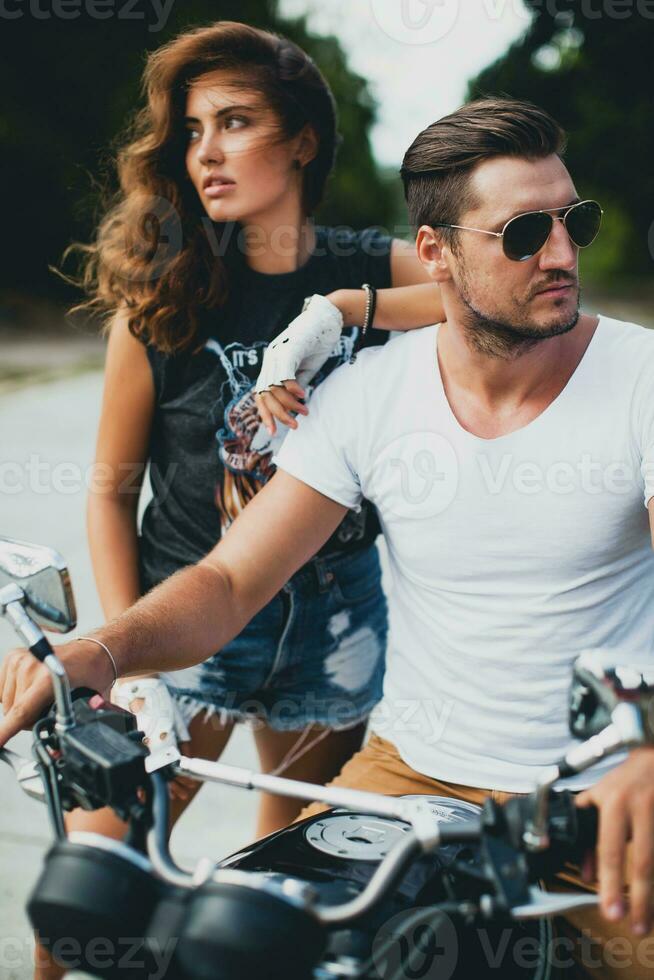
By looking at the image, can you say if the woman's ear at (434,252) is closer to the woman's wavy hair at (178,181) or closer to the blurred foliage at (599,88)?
the woman's wavy hair at (178,181)

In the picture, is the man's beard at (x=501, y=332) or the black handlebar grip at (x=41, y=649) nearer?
the black handlebar grip at (x=41, y=649)

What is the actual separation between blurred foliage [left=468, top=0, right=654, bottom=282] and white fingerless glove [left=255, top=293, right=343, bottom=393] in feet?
43.5

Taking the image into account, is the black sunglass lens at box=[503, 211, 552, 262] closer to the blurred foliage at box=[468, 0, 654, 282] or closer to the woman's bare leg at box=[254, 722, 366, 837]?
the woman's bare leg at box=[254, 722, 366, 837]

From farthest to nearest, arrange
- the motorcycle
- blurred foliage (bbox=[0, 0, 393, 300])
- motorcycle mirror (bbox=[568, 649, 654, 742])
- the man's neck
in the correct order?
1. blurred foliage (bbox=[0, 0, 393, 300])
2. the man's neck
3. motorcycle mirror (bbox=[568, 649, 654, 742])
4. the motorcycle

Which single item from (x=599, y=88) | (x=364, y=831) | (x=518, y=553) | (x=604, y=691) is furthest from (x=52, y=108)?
(x=604, y=691)

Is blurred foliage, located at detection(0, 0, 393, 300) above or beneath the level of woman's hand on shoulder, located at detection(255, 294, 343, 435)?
above

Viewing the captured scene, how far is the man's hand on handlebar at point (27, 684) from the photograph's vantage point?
1440 mm

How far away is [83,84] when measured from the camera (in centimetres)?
1589

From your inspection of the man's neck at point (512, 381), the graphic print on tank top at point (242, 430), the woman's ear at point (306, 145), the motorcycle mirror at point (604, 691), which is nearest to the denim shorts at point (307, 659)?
the graphic print on tank top at point (242, 430)

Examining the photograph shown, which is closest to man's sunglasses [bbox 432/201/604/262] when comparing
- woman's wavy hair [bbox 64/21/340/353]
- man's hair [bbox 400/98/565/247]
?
man's hair [bbox 400/98/565/247]

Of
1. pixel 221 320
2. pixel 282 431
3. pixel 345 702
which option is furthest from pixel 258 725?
pixel 221 320

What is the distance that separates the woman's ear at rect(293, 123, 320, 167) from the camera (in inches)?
103

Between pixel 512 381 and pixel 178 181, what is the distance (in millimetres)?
1133

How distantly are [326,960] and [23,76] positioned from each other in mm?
16273
